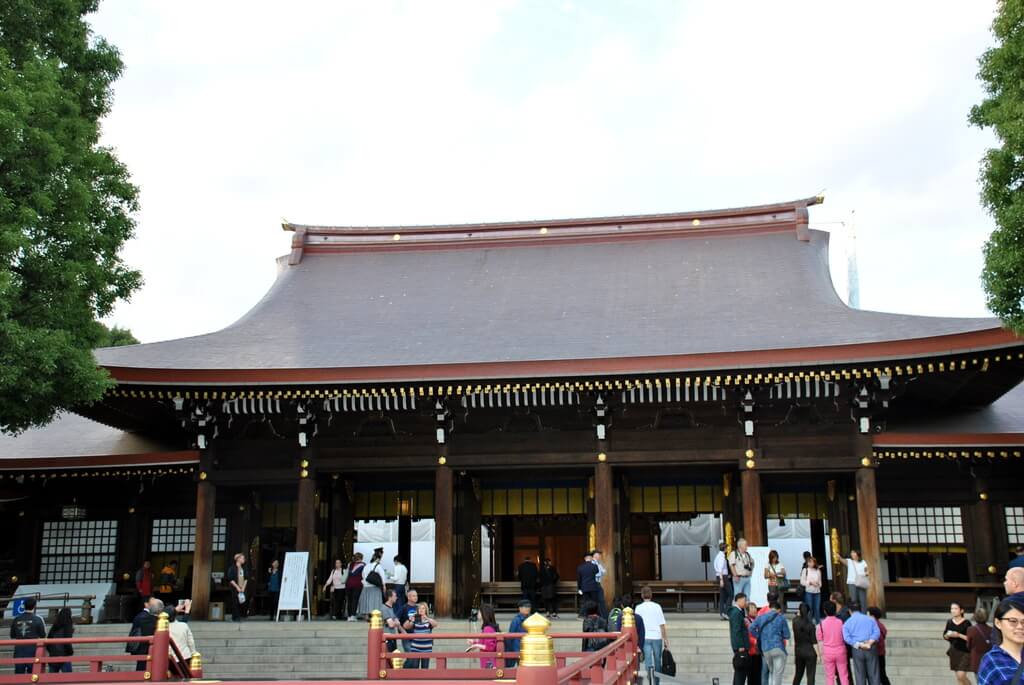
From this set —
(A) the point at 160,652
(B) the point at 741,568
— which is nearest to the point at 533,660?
(A) the point at 160,652

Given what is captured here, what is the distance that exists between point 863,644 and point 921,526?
7812 mm

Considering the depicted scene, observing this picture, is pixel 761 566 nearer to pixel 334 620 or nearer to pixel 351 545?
pixel 334 620

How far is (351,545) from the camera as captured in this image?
68.9 ft

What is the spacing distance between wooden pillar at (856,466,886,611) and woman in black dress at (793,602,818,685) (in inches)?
163

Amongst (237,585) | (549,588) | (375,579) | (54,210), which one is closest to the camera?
(54,210)

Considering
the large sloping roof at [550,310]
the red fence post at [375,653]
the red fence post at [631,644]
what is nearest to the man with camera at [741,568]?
the large sloping roof at [550,310]

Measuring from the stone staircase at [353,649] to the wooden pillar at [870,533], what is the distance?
487mm

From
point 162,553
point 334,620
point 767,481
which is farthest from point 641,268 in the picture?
point 162,553

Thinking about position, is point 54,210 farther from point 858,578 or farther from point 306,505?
point 858,578

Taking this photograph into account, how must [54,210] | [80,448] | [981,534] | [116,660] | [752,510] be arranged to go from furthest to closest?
[80,448]
[981,534]
[752,510]
[54,210]
[116,660]

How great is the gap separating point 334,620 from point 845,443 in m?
9.60

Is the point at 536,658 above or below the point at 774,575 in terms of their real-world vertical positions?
below

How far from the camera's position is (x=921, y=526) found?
63.0 ft

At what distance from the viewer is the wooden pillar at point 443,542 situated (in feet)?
59.0
